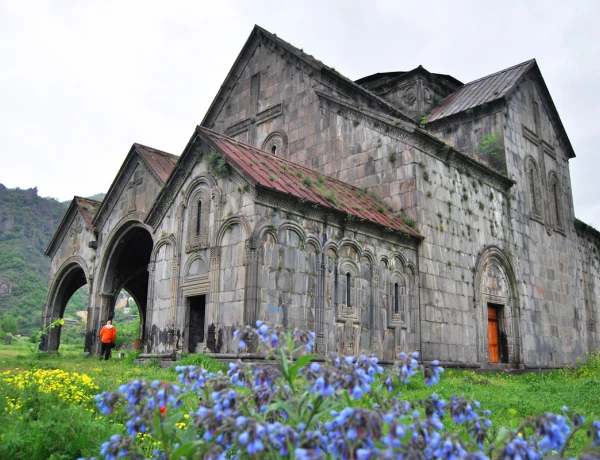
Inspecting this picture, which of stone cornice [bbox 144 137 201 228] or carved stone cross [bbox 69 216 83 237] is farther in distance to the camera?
carved stone cross [bbox 69 216 83 237]

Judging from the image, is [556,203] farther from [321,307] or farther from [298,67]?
[321,307]

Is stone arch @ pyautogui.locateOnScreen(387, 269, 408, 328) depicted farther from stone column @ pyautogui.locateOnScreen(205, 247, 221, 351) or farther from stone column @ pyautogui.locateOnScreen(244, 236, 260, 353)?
stone column @ pyautogui.locateOnScreen(205, 247, 221, 351)

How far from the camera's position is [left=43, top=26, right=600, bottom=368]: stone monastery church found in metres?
10.6

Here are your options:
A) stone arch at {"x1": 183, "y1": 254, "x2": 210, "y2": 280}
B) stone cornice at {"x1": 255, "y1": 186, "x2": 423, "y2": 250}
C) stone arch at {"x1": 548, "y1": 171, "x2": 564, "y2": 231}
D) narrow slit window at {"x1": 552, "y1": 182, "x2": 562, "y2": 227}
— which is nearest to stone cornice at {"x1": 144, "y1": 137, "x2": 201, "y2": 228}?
stone arch at {"x1": 183, "y1": 254, "x2": 210, "y2": 280}

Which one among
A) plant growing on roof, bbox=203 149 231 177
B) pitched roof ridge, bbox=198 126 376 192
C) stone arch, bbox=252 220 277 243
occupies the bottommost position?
stone arch, bbox=252 220 277 243

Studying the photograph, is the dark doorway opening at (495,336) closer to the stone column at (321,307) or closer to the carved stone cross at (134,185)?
the stone column at (321,307)

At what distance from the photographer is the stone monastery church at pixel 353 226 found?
34.9 feet

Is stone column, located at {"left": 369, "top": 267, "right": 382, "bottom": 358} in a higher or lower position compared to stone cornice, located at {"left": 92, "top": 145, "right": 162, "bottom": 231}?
lower

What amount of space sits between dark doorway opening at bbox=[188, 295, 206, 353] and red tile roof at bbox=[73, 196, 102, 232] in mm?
6671

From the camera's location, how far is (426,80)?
18719mm

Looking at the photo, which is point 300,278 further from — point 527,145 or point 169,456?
point 527,145

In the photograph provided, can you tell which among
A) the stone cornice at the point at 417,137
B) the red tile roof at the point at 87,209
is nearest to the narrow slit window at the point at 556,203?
the stone cornice at the point at 417,137

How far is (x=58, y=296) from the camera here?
18234 mm

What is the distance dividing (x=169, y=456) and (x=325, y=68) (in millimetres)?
13500
